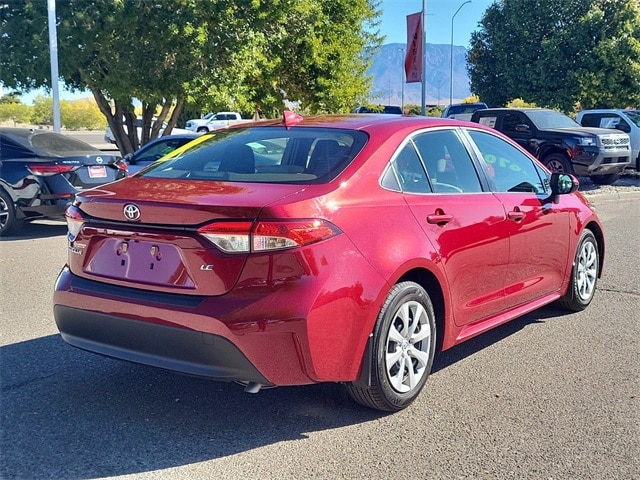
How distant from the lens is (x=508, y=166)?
206 inches

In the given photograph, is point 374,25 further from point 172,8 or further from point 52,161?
point 52,161

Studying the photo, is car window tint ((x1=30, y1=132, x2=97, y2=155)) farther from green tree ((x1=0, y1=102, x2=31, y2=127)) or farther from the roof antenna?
green tree ((x1=0, y1=102, x2=31, y2=127))

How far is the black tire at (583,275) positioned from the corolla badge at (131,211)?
3785mm

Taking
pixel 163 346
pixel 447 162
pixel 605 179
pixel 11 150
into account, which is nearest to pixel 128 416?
pixel 163 346

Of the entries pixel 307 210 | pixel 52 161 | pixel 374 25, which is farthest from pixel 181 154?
pixel 374 25

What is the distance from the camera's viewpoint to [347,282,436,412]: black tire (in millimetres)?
3658

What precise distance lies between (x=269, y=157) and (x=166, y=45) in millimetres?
11656

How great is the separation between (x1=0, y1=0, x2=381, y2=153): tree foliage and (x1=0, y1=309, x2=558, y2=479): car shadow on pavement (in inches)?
439

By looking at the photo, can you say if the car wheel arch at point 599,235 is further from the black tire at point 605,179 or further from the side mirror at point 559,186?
the black tire at point 605,179

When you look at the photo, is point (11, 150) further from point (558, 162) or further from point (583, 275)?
point (558, 162)

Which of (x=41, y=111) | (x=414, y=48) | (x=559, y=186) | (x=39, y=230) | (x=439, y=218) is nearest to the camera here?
(x=439, y=218)

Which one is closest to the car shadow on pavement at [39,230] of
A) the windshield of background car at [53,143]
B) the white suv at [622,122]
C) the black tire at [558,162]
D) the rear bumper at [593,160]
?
the windshield of background car at [53,143]

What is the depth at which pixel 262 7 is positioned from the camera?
600 inches

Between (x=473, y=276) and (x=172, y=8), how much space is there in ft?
40.2
